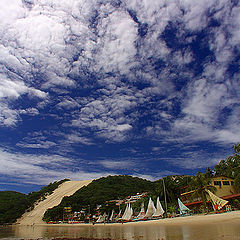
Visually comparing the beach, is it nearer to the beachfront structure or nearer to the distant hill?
the beachfront structure

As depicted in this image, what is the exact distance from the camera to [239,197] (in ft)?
153

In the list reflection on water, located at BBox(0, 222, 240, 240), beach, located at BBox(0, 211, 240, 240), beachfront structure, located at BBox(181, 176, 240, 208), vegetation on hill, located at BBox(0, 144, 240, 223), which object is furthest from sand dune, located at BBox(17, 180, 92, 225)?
reflection on water, located at BBox(0, 222, 240, 240)

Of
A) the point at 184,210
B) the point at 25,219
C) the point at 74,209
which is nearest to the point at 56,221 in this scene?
the point at 74,209

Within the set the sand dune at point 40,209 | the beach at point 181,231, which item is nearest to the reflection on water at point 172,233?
the beach at point 181,231

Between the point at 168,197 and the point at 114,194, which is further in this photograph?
the point at 114,194

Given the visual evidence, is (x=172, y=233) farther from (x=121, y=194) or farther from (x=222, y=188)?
(x=121, y=194)

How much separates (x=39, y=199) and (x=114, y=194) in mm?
79971

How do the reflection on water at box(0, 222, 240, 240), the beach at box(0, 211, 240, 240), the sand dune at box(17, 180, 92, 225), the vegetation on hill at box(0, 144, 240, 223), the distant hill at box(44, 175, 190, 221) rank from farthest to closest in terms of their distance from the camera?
the sand dune at box(17, 180, 92, 225) < the distant hill at box(44, 175, 190, 221) < the vegetation on hill at box(0, 144, 240, 223) < the beach at box(0, 211, 240, 240) < the reflection on water at box(0, 222, 240, 240)

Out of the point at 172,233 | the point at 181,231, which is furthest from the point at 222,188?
the point at 172,233

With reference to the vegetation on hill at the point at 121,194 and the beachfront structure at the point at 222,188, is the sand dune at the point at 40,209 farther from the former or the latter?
the beachfront structure at the point at 222,188

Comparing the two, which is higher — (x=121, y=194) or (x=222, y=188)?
(x=121, y=194)

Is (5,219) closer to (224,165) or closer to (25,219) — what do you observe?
(25,219)

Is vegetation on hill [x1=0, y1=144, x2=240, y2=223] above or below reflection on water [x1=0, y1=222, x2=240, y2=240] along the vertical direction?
above

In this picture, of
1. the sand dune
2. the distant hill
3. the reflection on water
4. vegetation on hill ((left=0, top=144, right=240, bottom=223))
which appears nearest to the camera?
the reflection on water
